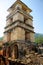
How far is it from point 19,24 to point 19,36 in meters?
2.04

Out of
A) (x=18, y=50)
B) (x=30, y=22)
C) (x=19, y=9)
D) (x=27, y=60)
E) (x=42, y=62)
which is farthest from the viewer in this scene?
(x=30, y=22)

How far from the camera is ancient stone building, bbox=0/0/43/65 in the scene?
1436 cm

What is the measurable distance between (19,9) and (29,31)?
4.11 metres

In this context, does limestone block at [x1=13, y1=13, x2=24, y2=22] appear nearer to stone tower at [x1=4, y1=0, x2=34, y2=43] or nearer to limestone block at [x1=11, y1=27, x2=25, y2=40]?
stone tower at [x1=4, y1=0, x2=34, y2=43]

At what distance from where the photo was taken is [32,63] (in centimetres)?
1293

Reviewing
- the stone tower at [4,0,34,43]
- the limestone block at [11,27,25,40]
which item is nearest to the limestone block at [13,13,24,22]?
the stone tower at [4,0,34,43]

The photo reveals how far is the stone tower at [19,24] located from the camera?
19.5 m

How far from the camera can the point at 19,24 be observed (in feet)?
64.6

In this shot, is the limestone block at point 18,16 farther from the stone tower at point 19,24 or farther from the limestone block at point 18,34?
the limestone block at point 18,34

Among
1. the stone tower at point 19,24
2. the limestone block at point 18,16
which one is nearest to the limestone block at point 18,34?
the stone tower at point 19,24

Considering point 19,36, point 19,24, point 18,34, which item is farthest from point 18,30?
point 19,24

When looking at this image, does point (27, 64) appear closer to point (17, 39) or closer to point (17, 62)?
point (17, 62)

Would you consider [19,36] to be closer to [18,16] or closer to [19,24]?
[19,24]

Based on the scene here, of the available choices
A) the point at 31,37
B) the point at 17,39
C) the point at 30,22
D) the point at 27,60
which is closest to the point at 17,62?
the point at 27,60
